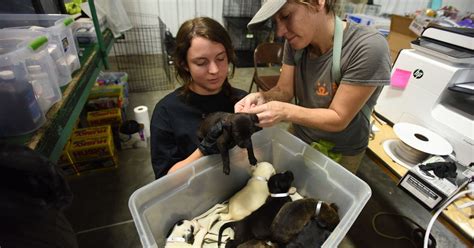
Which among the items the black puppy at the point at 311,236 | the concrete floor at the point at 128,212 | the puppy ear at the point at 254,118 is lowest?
the concrete floor at the point at 128,212

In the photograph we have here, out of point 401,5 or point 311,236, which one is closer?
point 311,236

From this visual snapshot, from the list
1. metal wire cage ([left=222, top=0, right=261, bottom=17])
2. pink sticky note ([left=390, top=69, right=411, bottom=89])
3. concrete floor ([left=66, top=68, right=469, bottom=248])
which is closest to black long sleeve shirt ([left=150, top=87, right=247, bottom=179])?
concrete floor ([left=66, top=68, right=469, bottom=248])

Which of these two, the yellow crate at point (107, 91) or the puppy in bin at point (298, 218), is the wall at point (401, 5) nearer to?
the yellow crate at point (107, 91)

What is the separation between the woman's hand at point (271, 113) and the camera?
2.49 ft

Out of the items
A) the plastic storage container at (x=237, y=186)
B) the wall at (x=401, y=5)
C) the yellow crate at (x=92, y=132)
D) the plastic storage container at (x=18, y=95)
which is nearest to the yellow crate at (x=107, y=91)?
the yellow crate at (x=92, y=132)

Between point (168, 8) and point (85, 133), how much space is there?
96.7 inches

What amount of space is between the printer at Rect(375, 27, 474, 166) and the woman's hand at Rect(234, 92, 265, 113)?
0.80 m

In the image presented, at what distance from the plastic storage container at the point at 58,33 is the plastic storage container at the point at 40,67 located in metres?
0.09

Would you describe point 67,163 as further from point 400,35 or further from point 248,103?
point 400,35

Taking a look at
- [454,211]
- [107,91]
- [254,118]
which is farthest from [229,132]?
[107,91]

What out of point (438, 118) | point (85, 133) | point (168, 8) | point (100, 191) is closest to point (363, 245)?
point (438, 118)

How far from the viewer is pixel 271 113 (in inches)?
29.9

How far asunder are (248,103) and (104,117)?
5.23ft

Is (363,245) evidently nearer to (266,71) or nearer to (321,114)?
(321,114)
